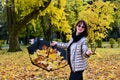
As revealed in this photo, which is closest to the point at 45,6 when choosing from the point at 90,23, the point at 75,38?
the point at 90,23

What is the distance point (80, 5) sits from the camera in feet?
177

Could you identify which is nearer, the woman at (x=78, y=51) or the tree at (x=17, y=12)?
the woman at (x=78, y=51)

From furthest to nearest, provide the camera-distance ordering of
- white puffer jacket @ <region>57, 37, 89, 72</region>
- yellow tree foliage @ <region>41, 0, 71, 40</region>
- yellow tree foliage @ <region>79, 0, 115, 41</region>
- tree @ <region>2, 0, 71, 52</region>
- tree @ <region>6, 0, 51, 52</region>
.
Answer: yellow tree foliage @ <region>41, 0, 71, 40</region> → tree @ <region>2, 0, 71, 52</region> → tree @ <region>6, 0, 51, 52</region> → yellow tree foliage @ <region>79, 0, 115, 41</region> → white puffer jacket @ <region>57, 37, 89, 72</region>

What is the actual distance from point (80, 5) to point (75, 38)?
154 ft

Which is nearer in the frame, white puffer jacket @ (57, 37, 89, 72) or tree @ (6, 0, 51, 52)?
white puffer jacket @ (57, 37, 89, 72)

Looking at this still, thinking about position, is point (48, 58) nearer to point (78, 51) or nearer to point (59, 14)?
point (78, 51)

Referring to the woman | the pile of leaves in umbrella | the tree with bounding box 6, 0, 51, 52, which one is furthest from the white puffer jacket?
Answer: the tree with bounding box 6, 0, 51, 52

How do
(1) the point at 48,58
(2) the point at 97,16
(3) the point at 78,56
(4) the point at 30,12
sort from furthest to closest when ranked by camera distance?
1. (4) the point at 30,12
2. (2) the point at 97,16
3. (1) the point at 48,58
4. (3) the point at 78,56

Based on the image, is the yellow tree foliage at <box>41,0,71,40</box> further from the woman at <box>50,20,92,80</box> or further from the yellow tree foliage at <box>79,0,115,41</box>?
the woman at <box>50,20,92,80</box>

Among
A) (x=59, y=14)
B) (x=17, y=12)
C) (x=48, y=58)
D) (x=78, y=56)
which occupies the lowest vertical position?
(x=59, y=14)

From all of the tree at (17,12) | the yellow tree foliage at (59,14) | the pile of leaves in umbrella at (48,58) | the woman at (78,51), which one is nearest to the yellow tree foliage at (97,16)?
the tree at (17,12)

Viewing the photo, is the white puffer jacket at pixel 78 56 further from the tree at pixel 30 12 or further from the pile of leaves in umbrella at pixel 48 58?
the tree at pixel 30 12

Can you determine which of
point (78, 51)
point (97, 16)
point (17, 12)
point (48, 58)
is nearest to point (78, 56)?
point (78, 51)

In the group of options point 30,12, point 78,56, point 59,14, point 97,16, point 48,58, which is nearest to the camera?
point 78,56
